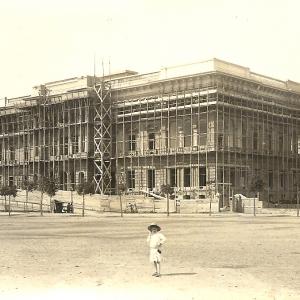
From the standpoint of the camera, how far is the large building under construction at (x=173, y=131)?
70.9m

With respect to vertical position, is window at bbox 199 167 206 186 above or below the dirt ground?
above

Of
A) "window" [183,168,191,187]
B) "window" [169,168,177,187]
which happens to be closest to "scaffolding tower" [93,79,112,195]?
"window" [169,168,177,187]

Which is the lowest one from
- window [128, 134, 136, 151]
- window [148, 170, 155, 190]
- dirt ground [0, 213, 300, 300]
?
dirt ground [0, 213, 300, 300]

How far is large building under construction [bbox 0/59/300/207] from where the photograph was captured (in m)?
70.9

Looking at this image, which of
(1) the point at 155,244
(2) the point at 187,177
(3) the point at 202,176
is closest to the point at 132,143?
(2) the point at 187,177

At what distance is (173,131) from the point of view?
246 feet

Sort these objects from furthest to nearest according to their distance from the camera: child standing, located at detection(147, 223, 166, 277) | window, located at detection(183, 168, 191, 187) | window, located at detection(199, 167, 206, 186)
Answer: window, located at detection(183, 168, 191, 187) → window, located at detection(199, 167, 206, 186) → child standing, located at detection(147, 223, 166, 277)

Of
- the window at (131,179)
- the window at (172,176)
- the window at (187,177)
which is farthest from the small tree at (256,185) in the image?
the window at (131,179)

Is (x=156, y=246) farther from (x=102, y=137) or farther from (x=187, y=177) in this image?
(x=102, y=137)

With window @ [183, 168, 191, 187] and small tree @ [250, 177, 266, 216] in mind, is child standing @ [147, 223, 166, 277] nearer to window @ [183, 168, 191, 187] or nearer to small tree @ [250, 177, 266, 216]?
small tree @ [250, 177, 266, 216]

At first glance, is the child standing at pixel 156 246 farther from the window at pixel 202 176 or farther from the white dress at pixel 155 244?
the window at pixel 202 176

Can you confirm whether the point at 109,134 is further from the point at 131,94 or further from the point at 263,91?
Result: the point at 263,91

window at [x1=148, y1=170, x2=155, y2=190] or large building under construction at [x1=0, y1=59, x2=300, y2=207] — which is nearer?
large building under construction at [x1=0, y1=59, x2=300, y2=207]

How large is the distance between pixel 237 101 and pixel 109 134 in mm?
16850
